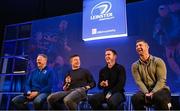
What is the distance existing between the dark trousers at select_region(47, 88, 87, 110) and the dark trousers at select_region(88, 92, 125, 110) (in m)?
0.16

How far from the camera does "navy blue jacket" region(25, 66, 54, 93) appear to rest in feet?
12.8

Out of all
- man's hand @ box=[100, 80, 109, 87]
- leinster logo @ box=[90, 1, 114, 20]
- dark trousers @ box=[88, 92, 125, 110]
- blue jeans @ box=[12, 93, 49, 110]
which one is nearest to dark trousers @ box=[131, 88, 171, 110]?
dark trousers @ box=[88, 92, 125, 110]

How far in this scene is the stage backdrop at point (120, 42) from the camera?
13.5 feet

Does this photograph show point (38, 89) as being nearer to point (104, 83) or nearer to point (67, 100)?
point (67, 100)

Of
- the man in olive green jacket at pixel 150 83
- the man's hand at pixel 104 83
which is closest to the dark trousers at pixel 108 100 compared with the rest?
the man's hand at pixel 104 83

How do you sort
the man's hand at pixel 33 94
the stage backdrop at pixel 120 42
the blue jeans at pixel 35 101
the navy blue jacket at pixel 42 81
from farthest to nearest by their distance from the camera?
1. the stage backdrop at pixel 120 42
2. the navy blue jacket at pixel 42 81
3. the man's hand at pixel 33 94
4. the blue jeans at pixel 35 101

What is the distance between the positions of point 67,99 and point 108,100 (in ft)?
1.79

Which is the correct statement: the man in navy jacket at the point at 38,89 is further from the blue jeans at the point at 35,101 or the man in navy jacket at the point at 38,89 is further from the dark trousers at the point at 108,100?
the dark trousers at the point at 108,100

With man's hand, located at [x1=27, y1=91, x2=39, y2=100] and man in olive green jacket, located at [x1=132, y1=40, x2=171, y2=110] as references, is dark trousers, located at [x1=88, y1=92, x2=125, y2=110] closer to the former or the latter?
man in olive green jacket, located at [x1=132, y1=40, x2=171, y2=110]

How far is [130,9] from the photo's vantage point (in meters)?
4.61

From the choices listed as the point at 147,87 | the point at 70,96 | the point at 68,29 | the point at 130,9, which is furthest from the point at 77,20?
the point at 147,87

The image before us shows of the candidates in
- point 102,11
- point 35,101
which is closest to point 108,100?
point 35,101

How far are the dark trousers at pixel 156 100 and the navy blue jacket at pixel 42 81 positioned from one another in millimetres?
1365

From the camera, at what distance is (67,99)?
11.5 feet
